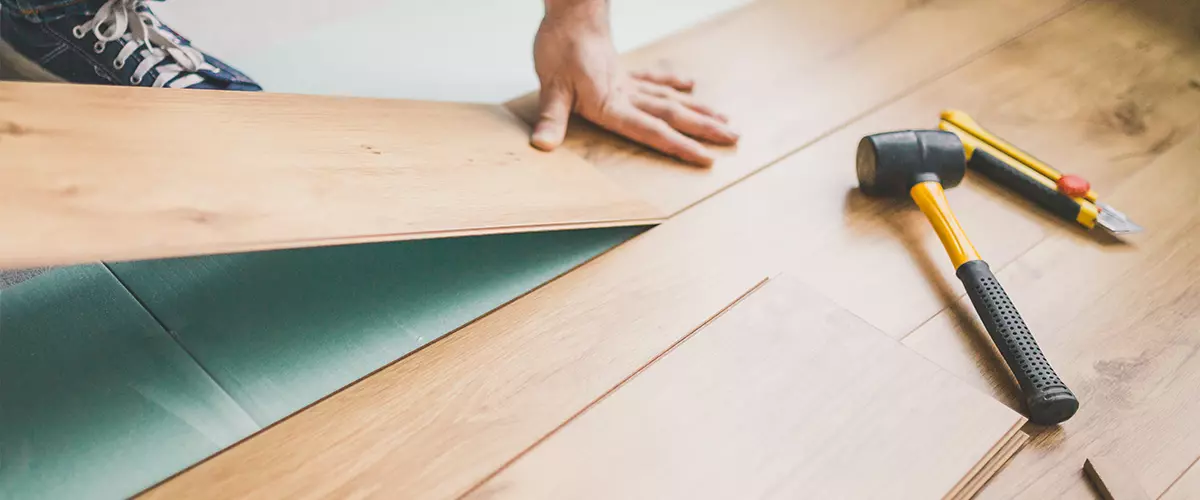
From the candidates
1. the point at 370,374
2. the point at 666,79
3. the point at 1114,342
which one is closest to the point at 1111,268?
the point at 1114,342

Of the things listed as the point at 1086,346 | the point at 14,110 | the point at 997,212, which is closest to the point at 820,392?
the point at 1086,346

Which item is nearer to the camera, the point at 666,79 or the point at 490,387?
the point at 490,387

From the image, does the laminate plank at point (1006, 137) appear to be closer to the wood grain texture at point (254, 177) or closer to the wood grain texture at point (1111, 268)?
the wood grain texture at point (1111, 268)

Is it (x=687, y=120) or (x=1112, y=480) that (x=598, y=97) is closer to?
(x=687, y=120)

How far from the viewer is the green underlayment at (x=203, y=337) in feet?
3.11

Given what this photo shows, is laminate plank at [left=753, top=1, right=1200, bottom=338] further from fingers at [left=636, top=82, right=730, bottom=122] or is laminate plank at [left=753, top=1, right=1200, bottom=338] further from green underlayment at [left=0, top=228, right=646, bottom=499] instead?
green underlayment at [left=0, top=228, right=646, bottom=499]

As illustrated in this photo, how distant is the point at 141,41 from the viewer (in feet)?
4.36

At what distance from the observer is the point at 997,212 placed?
4.32ft

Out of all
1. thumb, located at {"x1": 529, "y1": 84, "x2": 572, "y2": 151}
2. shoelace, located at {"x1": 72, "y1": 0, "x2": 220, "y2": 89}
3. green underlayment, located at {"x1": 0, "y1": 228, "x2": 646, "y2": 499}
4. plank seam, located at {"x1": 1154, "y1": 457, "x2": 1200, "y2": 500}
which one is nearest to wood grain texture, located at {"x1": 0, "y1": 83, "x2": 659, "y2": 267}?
thumb, located at {"x1": 529, "y1": 84, "x2": 572, "y2": 151}

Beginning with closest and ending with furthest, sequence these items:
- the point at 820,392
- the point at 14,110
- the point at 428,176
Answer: the point at 14,110 → the point at 820,392 → the point at 428,176

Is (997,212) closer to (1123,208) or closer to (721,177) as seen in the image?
(1123,208)

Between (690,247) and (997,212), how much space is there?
51 centimetres

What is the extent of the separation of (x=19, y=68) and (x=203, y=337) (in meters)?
0.68

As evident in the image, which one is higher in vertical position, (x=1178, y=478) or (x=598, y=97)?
(x=598, y=97)
